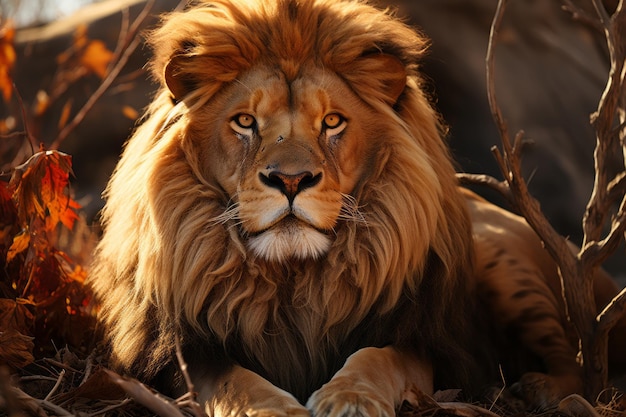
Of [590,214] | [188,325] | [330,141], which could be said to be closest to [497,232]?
[590,214]

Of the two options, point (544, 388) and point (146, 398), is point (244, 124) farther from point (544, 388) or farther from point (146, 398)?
point (544, 388)

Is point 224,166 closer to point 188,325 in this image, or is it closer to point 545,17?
point 188,325

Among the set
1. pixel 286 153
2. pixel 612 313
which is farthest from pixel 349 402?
pixel 612 313

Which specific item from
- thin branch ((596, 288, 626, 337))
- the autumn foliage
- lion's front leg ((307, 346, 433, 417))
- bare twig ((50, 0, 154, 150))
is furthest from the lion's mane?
bare twig ((50, 0, 154, 150))

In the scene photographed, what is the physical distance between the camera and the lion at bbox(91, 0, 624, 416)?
3.22 metres

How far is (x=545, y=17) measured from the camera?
6602 mm

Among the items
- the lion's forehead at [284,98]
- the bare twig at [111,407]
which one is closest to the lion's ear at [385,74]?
the lion's forehead at [284,98]

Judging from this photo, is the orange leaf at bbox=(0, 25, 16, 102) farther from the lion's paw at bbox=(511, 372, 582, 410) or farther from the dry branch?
the lion's paw at bbox=(511, 372, 582, 410)

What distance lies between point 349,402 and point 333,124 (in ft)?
3.48

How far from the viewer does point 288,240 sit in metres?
3.11

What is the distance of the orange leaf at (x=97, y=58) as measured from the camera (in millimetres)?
6453

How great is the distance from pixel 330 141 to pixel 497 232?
4.71 feet

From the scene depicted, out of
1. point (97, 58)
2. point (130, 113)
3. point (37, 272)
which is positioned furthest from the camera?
point (97, 58)

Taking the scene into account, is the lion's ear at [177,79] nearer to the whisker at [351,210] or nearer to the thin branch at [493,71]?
the whisker at [351,210]
